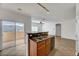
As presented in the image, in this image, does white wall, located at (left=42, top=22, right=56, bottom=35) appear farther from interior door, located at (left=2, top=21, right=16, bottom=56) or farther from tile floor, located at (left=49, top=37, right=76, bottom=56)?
interior door, located at (left=2, top=21, right=16, bottom=56)

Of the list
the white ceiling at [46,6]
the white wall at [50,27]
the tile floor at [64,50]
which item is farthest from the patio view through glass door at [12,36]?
the white wall at [50,27]

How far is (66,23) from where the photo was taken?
1368 cm

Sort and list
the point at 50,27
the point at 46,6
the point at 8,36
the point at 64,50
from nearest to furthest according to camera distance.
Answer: the point at 46,6
the point at 64,50
the point at 8,36
the point at 50,27

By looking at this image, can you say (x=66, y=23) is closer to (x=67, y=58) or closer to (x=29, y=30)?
(x=29, y=30)

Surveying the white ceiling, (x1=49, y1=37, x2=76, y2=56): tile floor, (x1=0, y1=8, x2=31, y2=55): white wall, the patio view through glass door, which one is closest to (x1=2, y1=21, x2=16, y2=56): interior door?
the patio view through glass door

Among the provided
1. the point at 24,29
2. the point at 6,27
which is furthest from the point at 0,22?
the point at 24,29

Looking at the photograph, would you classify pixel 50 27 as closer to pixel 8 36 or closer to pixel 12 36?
pixel 12 36

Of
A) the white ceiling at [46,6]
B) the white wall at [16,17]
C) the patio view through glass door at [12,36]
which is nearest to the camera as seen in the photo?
the white ceiling at [46,6]

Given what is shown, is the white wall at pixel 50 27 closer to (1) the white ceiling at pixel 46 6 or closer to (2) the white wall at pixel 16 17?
(2) the white wall at pixel 16 17

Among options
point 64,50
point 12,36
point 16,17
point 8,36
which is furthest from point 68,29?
point 8,36

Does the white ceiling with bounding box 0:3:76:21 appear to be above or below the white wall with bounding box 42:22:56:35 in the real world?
above

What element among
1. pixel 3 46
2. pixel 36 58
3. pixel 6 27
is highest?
pixel 6 27

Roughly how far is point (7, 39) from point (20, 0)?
6.37m

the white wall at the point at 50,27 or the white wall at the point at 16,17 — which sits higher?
the white wall at the point at 16,17
